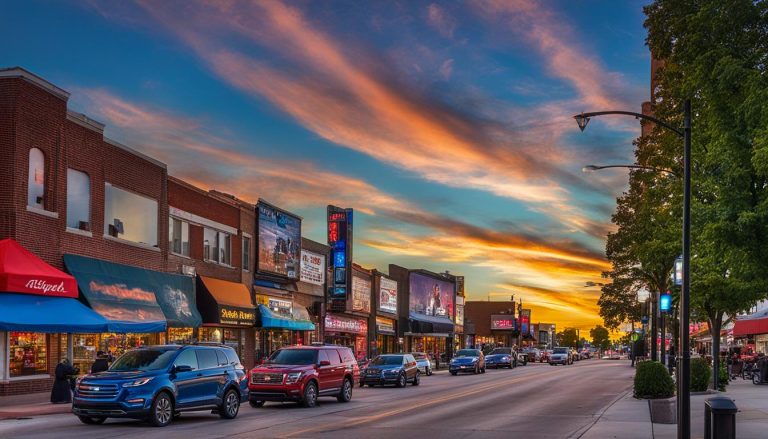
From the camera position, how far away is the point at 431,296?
82.9 metres

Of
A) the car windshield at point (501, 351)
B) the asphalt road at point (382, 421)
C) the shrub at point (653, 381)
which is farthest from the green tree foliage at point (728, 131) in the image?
the car windshield at point (501, 351)

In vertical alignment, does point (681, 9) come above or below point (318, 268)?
above

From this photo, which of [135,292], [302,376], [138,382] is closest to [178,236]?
[135,292]

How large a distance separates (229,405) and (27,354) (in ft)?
29.7

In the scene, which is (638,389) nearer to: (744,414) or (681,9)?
(744,414)

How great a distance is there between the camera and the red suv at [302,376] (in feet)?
83.6

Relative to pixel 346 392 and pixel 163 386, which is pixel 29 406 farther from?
pixel 346 392

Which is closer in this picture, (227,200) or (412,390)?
(412,390)

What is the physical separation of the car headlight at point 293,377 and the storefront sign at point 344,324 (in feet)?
95.0

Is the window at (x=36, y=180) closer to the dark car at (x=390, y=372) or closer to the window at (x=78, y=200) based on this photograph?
the window at (x=78, y=200)

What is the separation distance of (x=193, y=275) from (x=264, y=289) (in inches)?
315

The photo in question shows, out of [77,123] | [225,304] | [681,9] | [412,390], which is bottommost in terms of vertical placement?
[412,390]

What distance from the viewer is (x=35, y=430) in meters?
18.6

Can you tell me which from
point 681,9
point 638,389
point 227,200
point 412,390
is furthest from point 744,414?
point 227,200
